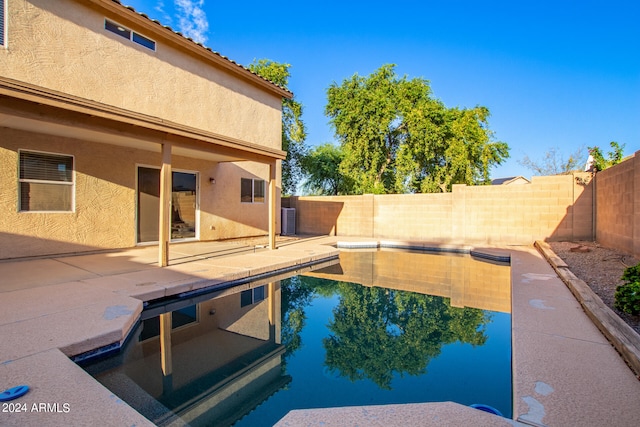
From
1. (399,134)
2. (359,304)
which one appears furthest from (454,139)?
(359,304)

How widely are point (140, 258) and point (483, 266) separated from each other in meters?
7.84

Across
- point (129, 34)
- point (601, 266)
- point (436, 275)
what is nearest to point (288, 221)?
point (436, 275)

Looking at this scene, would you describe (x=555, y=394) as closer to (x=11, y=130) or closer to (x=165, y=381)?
(x=165, y=381)

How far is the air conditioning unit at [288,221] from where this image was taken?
14.9 metres

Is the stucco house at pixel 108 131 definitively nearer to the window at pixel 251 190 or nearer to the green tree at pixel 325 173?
the window at pixel 251 190

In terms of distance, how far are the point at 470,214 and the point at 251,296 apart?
9071 millimetres

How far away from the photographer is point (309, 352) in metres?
3.80

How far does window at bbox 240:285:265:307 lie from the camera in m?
5.40

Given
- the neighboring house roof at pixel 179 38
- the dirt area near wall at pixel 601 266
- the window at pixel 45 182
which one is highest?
the neighboring house roof at pixel 179 38

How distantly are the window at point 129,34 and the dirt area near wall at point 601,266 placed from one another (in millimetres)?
10163

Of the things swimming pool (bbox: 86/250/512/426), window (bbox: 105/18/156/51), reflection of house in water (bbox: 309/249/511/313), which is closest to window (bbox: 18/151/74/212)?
window (bbox: 105/18/156/51)

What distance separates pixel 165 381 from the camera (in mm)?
2957

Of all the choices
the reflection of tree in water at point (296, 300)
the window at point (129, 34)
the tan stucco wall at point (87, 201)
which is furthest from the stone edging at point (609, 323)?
the window at point (129, 34)

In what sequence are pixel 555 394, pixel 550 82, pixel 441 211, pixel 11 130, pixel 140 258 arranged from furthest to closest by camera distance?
pixel 550 82 → pixel 441 211 → pixel 140 258 → pixel 11 130 → pixel 555 394
